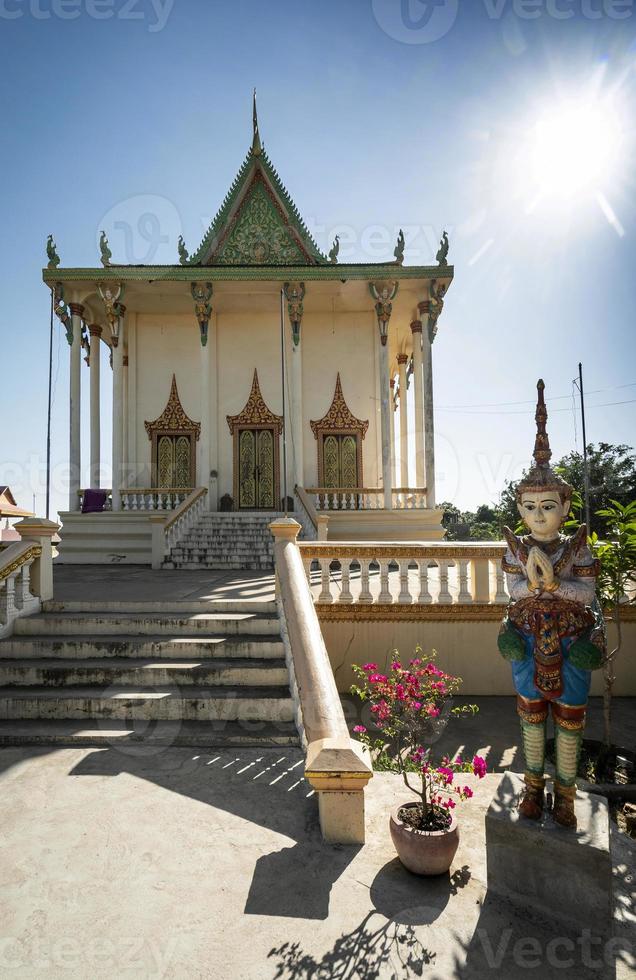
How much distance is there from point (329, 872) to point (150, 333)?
607 inches

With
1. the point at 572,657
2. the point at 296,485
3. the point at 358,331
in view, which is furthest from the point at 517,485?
the point at 358,331

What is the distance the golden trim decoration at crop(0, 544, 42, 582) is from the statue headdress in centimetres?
550

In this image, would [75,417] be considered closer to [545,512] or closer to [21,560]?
[21,560]

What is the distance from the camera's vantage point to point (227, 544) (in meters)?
11.6

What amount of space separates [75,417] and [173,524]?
455 centimetres

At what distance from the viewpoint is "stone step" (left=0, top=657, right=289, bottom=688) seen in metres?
5.05

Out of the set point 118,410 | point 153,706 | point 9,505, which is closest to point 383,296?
point 118,410

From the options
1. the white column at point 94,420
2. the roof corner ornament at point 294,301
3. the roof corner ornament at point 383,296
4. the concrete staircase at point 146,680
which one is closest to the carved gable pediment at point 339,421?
the roof corner ornament at point 294,301

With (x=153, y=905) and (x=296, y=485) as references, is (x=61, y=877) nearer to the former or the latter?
(x=153, y=905)

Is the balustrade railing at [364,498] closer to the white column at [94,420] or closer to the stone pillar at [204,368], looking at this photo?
the stone pillar at [204,368]

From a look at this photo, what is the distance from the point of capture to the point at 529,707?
9.25ft

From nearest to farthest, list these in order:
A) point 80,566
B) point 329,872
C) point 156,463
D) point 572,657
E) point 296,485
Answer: point 572,657 → point 329,872 → point 80,566 → point 296,485 → point 156,463

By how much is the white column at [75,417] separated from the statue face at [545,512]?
12839 millimetres

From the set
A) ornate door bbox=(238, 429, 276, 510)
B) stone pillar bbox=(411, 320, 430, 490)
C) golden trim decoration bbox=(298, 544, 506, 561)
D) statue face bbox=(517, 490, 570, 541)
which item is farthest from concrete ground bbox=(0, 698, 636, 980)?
ornate door bbox=(238, 429, 276, 510)
